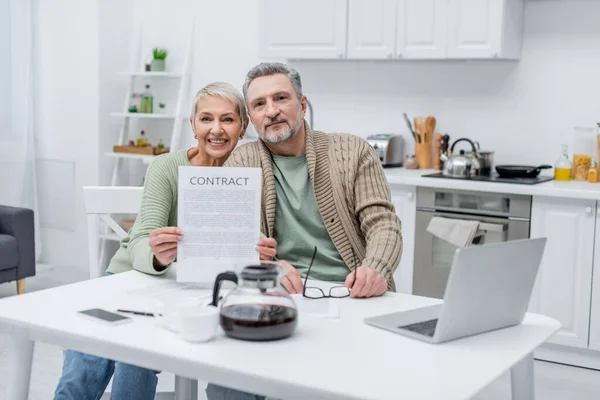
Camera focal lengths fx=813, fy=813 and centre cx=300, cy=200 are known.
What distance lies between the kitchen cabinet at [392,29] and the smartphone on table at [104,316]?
2.91m

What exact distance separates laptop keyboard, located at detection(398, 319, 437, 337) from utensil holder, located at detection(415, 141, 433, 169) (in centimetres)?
289

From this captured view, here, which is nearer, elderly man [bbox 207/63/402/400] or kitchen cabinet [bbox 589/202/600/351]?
elderly man [bbox 207/63/402/400]

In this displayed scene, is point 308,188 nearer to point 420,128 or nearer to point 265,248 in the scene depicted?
point 265,248

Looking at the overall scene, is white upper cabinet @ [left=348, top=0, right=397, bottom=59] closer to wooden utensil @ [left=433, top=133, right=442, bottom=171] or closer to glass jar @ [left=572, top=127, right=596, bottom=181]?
wooden utensil @ [left=433, top=133, right=442, bottom=171]

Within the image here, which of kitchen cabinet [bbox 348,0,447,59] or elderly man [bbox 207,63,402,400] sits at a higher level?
kitchen cabinet [bbox 348,0,447,59]

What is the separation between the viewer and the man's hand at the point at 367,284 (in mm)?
2043

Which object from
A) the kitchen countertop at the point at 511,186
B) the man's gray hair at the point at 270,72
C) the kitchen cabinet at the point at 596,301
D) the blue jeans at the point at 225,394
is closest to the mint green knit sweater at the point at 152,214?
the man's gray hair at the point at 270,72

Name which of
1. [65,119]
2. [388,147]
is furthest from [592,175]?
[65,119]

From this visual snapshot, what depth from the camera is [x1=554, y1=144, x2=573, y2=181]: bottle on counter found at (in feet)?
13.9

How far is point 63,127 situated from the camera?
227 inches

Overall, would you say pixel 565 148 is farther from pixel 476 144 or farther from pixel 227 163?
pixel 227 163

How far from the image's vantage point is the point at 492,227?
399 centimetres

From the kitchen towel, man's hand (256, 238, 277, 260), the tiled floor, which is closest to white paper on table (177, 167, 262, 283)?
man's hand (256, 238, 277, 260)

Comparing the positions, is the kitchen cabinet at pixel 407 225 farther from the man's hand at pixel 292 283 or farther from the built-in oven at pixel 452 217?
the man's hand at pixel 292 283
